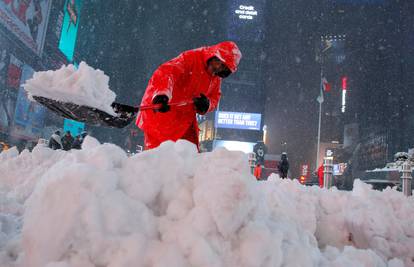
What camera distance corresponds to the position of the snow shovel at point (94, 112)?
9.79 feet

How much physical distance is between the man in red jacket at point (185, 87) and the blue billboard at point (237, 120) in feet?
108

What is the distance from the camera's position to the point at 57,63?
95.5 feet

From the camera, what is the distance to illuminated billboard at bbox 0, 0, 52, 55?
60.1 feet

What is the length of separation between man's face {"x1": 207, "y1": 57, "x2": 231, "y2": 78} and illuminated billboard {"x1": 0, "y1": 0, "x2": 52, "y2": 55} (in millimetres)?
18468

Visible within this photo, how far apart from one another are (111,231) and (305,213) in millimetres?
1834

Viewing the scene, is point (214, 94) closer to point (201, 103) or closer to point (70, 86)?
point (201, 103)

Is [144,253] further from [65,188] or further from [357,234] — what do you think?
[357,234]

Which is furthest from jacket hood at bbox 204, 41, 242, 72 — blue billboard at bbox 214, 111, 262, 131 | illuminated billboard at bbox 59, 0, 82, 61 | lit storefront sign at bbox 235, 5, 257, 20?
lit storefront sign at bbox 235, 5, 257, 20

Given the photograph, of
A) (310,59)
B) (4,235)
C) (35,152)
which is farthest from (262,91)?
(4,235)

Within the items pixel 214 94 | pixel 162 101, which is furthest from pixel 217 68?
pixel 162 101

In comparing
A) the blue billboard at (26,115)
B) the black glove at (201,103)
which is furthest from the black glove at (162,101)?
the blue billboard at (26,115)

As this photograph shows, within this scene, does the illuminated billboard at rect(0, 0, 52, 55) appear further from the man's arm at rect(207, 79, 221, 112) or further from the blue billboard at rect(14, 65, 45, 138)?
the man's arm at rect(207, 79, 221, 112)

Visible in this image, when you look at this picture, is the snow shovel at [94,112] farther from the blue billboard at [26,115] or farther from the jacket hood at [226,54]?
the blue billboard at [26,115]

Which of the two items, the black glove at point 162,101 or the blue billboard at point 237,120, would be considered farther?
the blue billboard at point 237,120
